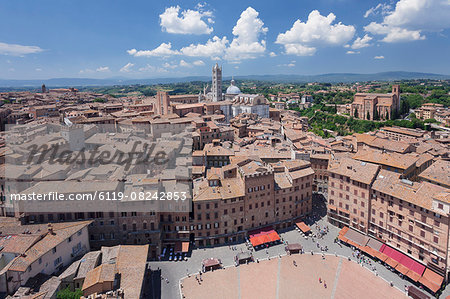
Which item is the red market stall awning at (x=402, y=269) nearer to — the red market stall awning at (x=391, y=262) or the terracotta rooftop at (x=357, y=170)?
the red market stall awning at (x=391, y=262)

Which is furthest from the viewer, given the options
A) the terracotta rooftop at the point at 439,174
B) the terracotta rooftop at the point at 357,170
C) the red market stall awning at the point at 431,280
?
the terracotta rooftop at the point at 439,174

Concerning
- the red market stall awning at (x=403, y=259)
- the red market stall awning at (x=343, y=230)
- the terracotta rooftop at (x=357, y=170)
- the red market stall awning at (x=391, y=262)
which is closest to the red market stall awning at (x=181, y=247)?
the red market stall awning at (x=343, y=230)

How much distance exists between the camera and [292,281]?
1510 inches

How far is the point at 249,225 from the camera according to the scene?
155 ft

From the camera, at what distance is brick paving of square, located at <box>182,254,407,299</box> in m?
36.2

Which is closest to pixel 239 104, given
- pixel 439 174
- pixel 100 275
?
pixel 439 174

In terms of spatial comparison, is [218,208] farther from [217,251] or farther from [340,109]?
[340,109]

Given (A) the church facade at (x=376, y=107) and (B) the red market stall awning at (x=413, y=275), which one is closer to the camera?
(B) the red market stall awning at (x=413, y=275)

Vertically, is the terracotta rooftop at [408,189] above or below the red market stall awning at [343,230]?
above

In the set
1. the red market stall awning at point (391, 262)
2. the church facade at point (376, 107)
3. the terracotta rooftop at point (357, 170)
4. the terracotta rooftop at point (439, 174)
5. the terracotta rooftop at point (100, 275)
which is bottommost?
the red market stall awning at point (391, 262)

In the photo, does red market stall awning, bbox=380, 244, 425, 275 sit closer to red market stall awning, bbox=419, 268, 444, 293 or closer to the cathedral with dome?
red market stall awning, bbox=419, 268, 444, 293

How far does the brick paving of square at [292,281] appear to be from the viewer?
3619 centimetres

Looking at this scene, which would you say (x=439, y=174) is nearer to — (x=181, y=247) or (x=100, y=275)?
(x=181, y=247)

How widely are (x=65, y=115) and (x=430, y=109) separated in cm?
14369
